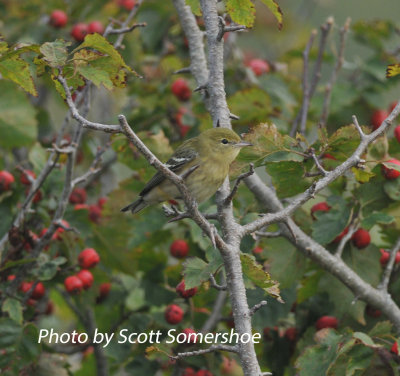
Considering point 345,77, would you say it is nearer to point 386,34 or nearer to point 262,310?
point 386,34

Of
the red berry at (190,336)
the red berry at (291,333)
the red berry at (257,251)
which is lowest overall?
the red berry at (190,336)

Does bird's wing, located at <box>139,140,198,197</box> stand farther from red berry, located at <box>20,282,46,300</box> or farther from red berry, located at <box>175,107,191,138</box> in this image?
red berry, located at <box>175,107,191,138</box>

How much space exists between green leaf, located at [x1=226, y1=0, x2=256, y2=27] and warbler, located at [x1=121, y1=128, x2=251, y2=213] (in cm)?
58

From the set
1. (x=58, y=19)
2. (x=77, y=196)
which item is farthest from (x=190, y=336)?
(x=58, y=19)

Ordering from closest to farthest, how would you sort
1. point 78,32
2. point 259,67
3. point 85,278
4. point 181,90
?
point 85,278, point 78,32, point 181,90, point 259,67

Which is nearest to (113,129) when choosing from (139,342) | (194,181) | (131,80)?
(194,181)

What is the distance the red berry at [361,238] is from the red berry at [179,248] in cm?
123

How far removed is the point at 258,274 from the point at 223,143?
1.14 metres

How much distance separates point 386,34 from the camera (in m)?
5.80

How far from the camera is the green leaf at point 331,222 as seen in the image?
12.1ft

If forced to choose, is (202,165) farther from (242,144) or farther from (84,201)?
(84,201)

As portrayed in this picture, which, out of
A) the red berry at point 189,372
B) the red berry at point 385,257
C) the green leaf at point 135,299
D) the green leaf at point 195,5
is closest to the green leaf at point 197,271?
the red berry at point 189,372

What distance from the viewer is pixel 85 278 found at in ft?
13.7

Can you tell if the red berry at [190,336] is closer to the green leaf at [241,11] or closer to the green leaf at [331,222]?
the green leaf at [331,222]
